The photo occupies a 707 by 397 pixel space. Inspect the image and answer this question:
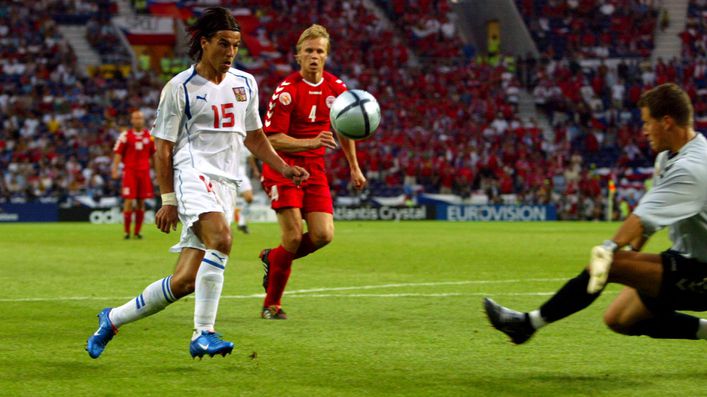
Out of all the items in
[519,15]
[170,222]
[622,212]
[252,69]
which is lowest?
[622,212]

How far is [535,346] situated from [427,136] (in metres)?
30.6

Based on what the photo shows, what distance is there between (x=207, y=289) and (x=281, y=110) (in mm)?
3003

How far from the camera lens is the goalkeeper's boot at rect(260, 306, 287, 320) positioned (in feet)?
29.1

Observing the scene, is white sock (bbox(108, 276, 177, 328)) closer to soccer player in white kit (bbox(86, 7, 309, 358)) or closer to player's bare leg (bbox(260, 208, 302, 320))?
soccer player in white kit (bbox(86, 7, 309, 358))

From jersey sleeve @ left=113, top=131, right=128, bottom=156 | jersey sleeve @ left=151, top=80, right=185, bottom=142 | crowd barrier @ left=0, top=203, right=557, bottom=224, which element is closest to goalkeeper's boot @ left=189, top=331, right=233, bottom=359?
jersey sleeve @ left=151, top=80, right=185, bottom=142

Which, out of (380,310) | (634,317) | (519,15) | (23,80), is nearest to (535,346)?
(634,317)

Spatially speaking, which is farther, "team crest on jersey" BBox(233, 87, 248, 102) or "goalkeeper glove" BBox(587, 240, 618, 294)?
"team crest on jersey" BBox(233, 87, 248, 102)

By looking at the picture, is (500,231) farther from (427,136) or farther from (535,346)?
(535,346)

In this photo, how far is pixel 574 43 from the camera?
4394 cm

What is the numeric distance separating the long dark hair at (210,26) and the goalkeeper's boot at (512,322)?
235 centimetres

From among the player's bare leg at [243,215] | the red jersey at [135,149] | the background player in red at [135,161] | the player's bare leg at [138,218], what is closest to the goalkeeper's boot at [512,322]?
the background player in red at [135,161]

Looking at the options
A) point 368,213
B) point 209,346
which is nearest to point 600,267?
point 209,346

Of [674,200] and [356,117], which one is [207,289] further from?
[674,200]

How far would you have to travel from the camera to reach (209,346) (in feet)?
20.3
